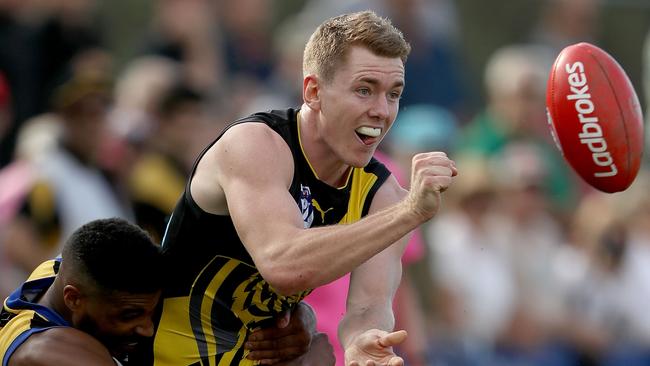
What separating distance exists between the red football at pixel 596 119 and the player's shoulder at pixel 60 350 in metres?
2.18

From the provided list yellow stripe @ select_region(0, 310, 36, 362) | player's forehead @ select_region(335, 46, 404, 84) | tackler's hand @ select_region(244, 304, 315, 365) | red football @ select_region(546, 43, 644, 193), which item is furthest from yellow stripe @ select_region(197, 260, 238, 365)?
red football @ select_region(546, 43, 644, 193)

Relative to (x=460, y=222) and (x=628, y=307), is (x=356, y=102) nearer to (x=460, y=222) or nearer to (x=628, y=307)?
(x=460, y=222)

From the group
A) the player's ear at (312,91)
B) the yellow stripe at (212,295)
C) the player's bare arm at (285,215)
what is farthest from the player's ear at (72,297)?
the player's ear at (312,91)

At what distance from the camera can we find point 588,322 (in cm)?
1119

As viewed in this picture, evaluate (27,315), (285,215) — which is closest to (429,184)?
(285,215)

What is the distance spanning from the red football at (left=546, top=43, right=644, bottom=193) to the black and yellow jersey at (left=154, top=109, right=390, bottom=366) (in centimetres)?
84

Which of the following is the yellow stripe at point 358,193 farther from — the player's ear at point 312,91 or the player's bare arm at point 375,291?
the player's ear at point 312,91

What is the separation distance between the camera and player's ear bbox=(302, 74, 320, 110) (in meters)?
5.66

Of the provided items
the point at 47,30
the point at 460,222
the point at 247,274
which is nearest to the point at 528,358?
the point at 460,222

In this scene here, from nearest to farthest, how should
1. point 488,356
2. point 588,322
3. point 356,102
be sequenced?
point 356,102, point 488,356, point 588,322

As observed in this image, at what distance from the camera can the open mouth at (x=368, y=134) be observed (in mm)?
5555

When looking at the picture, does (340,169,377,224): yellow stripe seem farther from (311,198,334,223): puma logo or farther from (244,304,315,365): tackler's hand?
(244,304,315,365): tackler's hand

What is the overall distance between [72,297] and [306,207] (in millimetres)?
1025

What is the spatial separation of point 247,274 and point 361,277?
1.74 feet
